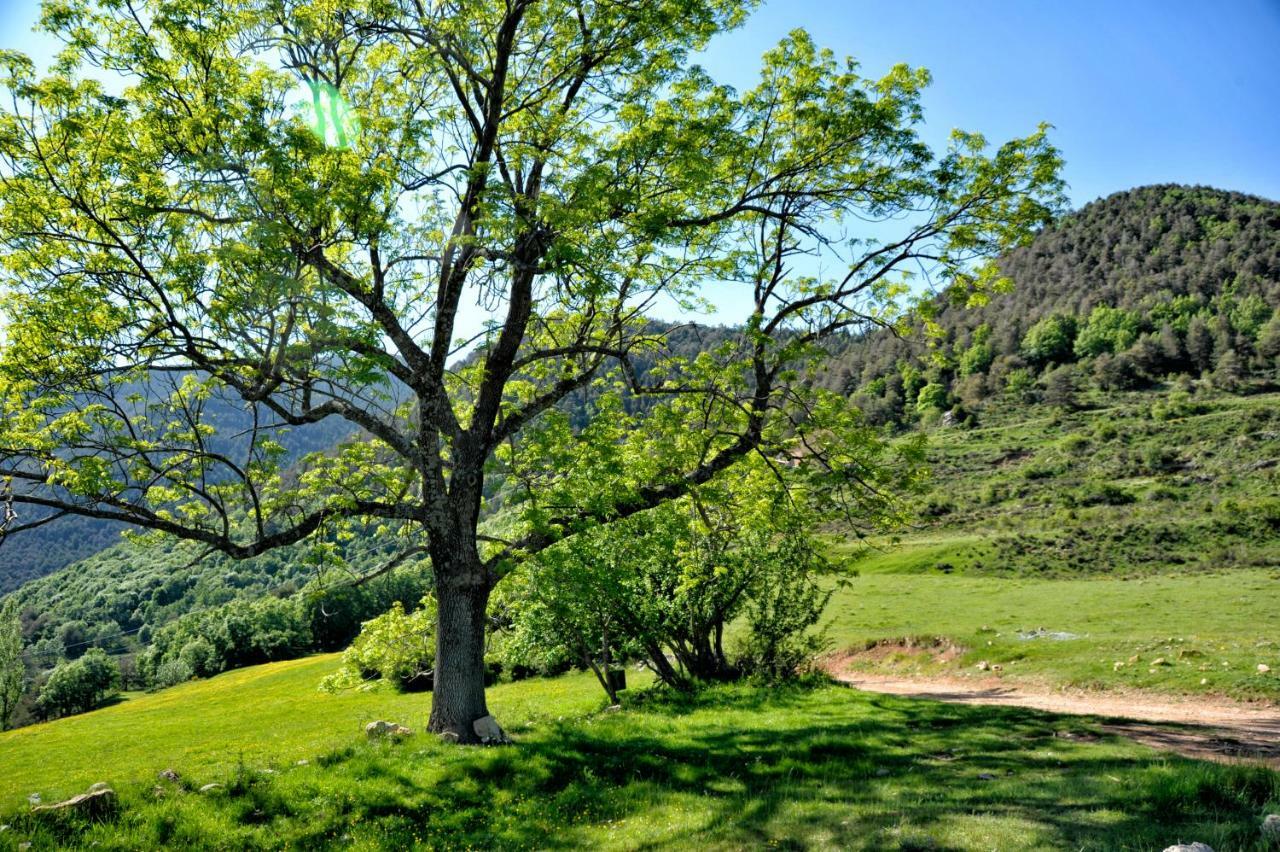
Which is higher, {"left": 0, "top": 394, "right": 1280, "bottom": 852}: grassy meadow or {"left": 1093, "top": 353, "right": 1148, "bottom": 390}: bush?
{"left": 1093, "top": 353, "right": 1148, "bottom": 390}: bush

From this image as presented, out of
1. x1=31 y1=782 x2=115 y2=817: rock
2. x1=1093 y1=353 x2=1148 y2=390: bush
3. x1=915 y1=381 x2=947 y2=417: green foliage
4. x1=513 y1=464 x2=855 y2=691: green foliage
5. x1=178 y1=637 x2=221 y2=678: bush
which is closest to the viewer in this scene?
x1=31 y1=782 x2=115 y2=817: rock

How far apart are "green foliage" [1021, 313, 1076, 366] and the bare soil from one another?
17932 centimetres

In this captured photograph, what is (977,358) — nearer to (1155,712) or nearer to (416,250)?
(1155,712)

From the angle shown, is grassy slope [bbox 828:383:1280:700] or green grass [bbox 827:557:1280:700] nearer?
green grass [bbox 827:557:1280:700]

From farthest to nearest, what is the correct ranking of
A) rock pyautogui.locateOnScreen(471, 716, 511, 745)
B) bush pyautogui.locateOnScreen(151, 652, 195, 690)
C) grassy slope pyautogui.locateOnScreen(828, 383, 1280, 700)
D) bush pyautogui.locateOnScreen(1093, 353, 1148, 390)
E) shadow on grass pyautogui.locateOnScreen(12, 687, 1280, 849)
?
bush pyautogui.locateOnScreen(1093, 353, 1148, 390) < bush pyautogui.locateOnScreen(151, 652, 195, 690) < grassy slope pyautogui.locateOnScreen(828, 383, 1280, 700) < rock pyautogui.locateOnScreen(471, 716, 511, 745) < shadow on grass pyautogui.locateOnScreen(12, 687, 1280, 849)

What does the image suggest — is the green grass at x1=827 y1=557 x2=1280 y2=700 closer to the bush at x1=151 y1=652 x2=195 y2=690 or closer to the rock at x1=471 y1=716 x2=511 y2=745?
the rock at x1=471 y1=716 x2=511 y2=745

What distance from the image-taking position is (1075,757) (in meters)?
9.98

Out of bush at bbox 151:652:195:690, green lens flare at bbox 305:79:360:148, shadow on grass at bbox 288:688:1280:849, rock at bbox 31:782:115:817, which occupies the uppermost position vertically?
green lens flare at bbox 305:79:360:148

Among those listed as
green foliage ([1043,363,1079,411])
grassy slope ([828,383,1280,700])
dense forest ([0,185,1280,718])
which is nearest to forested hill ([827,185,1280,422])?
dense forest ([0,185,1280,718])

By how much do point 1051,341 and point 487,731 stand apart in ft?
651

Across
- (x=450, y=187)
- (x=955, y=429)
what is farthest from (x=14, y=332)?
(x=955, y=429)

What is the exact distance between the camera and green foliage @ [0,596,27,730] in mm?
77625

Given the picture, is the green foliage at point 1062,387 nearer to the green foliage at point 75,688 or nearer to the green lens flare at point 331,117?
the green lens flare at point 331,117

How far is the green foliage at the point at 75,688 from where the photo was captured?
296 ft
